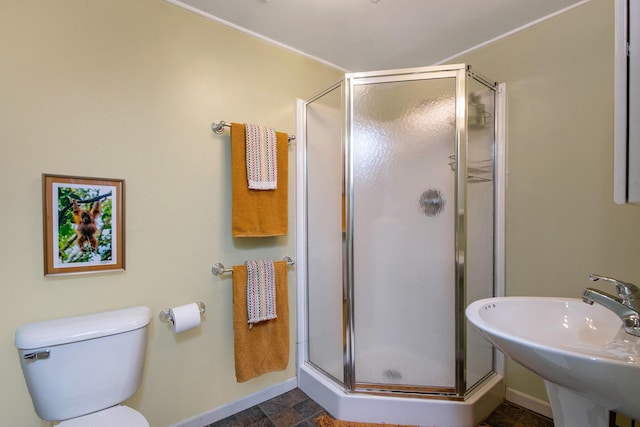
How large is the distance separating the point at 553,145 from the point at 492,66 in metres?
0.64

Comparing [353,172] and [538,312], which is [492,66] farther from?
[538,312]

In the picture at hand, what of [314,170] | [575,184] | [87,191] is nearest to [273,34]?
[314,170]

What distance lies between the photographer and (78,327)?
1.11m

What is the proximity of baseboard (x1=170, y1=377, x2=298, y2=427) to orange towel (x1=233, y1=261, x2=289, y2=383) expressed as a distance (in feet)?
0.57

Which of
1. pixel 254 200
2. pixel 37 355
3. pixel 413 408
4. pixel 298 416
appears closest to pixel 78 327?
pixel 37 355

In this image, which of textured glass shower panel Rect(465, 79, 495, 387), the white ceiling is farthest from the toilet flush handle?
textured glass shower panel Rect(465, 79, 495, 387)

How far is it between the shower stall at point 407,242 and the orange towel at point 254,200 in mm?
261

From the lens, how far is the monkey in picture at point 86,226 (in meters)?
1.23

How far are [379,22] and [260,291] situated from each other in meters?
1.69

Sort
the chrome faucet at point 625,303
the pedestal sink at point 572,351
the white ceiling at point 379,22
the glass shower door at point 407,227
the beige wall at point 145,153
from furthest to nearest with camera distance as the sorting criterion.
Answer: the glass shower door at point 407,227, the white ceiling at point 379,22, the beige wall at point 145,153, the chrome faucet at point 625,303, the pedestal sink at point 572,351

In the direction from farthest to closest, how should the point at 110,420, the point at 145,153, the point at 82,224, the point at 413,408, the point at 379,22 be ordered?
the point at 379,22
the point at 413,408
the point at 145,153
the point at 82,224
the point at 110,420

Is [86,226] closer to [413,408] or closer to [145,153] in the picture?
[145,153]

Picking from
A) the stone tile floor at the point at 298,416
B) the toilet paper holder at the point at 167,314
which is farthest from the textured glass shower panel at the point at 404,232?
the toilet paper holder at the point at 167,314

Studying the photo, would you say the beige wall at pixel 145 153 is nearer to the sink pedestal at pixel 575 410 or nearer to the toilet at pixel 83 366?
the toilet at pixel 83 366
